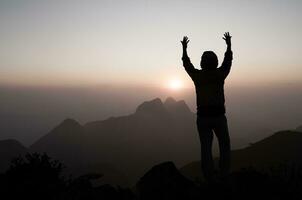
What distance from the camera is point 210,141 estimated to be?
28.8ft

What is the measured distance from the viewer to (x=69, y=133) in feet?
623

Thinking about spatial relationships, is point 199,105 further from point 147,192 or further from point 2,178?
point 2,178

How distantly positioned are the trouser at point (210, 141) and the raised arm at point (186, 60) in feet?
3.85

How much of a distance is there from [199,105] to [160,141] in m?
191

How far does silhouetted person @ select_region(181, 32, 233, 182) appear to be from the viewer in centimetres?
852

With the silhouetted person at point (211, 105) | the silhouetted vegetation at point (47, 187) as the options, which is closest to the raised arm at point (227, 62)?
the silhouetted person at point (211, 105)

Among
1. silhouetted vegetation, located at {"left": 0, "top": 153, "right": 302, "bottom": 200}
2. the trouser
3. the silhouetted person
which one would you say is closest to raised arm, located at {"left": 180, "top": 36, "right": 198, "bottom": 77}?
the silhouetted person

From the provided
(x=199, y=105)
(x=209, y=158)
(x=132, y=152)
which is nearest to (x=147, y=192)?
(x=209, y=158)

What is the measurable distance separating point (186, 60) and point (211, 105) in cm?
142

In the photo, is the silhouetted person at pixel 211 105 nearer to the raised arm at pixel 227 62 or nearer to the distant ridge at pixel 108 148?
the raised arm at pixel 227 62

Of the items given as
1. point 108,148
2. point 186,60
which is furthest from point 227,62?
point 108,148

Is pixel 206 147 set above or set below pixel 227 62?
below

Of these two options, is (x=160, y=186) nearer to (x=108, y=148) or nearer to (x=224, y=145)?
(x=224, y=145)

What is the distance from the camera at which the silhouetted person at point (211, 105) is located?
852cm
